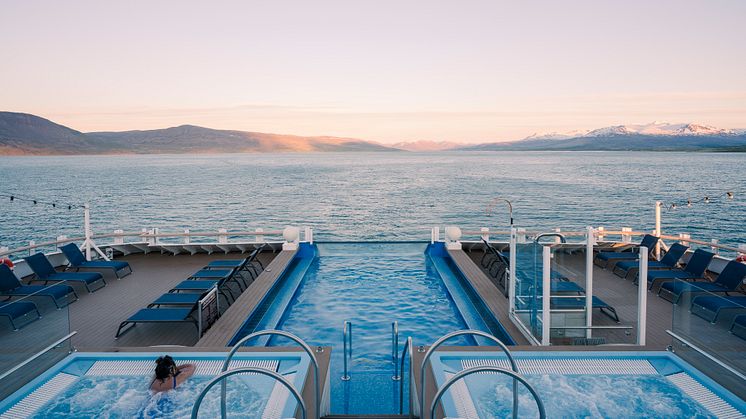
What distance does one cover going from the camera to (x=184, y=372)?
4734 mm

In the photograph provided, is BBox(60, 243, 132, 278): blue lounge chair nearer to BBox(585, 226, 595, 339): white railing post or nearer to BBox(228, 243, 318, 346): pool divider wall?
BBox(228, 243, 318, 346): pool divider wall

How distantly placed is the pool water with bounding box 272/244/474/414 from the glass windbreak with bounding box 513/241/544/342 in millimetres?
825

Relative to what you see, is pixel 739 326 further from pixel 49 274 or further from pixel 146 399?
pixel 49 274

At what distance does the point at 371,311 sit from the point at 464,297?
170 centimetres

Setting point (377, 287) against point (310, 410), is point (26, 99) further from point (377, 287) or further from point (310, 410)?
point (310, 410)

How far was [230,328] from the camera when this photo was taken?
20.8 feet

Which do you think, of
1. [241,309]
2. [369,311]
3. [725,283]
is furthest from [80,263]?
[725,283]

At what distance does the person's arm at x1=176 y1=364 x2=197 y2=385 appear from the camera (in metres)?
4.67

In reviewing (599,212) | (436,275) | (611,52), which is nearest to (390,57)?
(611,52)

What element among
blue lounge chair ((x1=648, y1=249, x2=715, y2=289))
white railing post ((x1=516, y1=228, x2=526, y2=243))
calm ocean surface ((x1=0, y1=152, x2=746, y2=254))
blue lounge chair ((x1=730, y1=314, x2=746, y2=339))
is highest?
white railing post ((x1=516, y1=228, x2=526, y2=243))

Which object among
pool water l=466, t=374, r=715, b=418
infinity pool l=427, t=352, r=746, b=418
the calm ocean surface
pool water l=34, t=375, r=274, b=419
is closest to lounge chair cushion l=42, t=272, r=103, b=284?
pool water l=34, t=375, r=274, b=419

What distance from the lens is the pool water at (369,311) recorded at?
5.16 metres

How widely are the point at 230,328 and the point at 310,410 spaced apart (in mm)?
2779

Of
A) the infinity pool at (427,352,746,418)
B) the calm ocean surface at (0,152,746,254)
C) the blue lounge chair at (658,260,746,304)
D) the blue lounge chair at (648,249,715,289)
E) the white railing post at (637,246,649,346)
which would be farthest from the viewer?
the calm ocean surface at (0,152,746,254)
